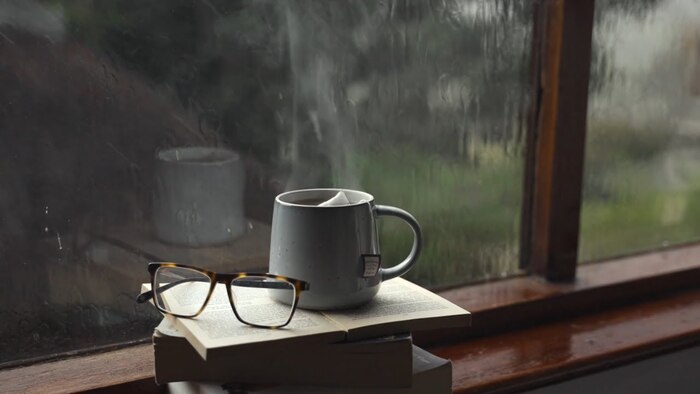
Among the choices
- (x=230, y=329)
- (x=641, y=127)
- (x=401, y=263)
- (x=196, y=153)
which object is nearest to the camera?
(x=230, y=329)

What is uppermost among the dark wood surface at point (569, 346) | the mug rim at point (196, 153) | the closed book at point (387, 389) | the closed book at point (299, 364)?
the mug rim at point (196, 153)

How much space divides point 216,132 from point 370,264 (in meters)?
0.30

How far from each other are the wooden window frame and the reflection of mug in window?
0.33 meters

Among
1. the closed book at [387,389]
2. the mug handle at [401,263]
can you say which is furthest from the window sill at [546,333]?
the mug handle at [401,263]

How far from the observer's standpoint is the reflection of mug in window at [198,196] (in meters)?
0.91

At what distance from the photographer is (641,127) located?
4.26 ft

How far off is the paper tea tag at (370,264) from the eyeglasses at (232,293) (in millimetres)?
70

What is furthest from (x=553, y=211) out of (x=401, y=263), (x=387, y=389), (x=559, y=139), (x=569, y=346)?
(x=387, y=389)

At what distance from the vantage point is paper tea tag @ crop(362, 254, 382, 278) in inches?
29.6

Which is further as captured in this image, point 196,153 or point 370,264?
point 196,153

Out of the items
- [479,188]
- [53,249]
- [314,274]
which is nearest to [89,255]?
[53,249]

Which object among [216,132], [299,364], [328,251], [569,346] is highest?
[216,132]

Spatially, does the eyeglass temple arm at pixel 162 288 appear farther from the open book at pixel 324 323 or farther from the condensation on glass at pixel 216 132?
the condensation on glass at pixel 216 132

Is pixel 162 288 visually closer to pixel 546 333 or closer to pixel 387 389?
pixel 387 389
